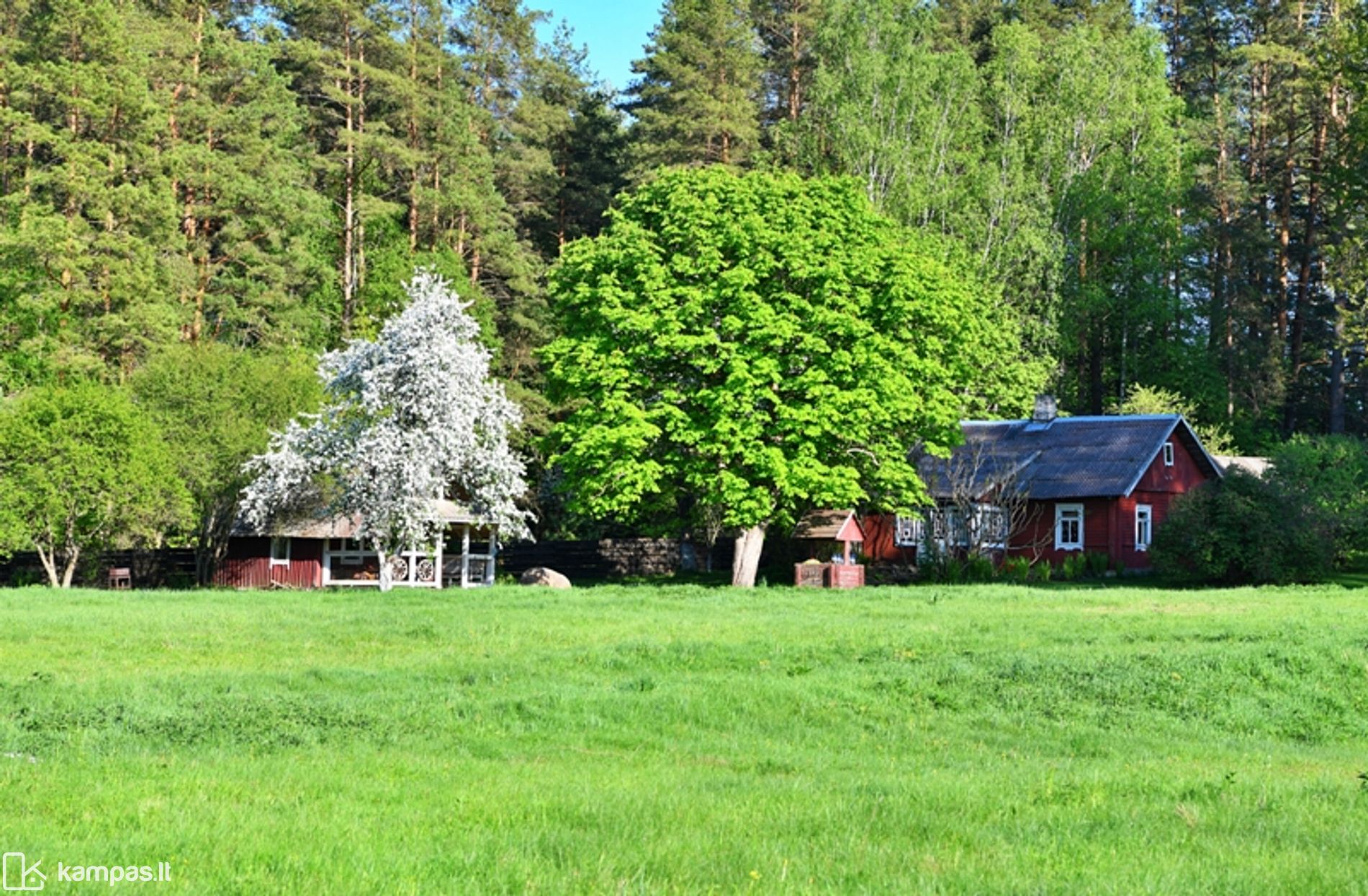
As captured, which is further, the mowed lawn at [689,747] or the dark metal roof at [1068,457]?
the dark metal roof at [1068,457]

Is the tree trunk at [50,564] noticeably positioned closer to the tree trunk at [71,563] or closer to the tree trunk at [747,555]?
the tree trunk at [71,563]

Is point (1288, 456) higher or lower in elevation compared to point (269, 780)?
higher

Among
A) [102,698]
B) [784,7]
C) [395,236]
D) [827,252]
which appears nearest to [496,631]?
[102,698]

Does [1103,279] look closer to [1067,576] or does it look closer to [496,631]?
[1067,576]

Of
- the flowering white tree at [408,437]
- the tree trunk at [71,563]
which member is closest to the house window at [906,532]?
the flowering white tree at [408,437]

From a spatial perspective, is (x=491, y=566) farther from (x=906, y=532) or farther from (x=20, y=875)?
(x=20, y=875)

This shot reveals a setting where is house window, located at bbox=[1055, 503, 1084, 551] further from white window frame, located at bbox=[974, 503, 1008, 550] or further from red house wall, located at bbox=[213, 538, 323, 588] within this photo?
red house wall, located at bbox=[213, 538, 323, 588]

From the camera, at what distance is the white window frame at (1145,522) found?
5094cm

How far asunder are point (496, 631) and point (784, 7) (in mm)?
54297

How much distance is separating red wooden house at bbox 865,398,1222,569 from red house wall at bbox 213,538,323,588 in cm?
1990

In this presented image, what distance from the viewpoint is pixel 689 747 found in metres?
14.9

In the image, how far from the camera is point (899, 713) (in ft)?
57.4

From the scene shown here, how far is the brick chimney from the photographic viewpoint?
179 feet

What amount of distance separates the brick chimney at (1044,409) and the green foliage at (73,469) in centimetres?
3095
